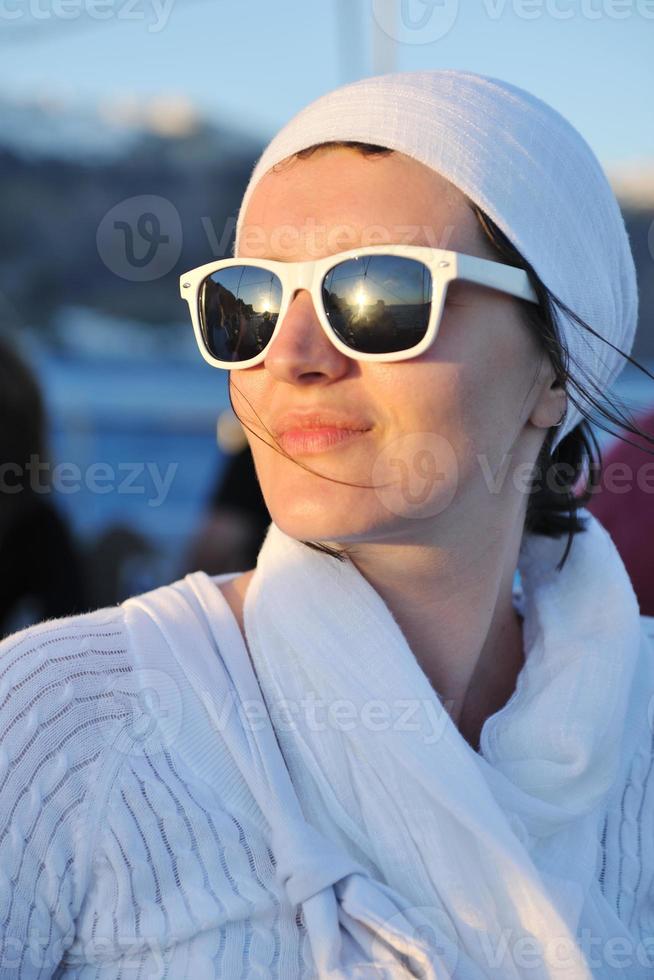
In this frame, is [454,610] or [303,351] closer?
[303,351]

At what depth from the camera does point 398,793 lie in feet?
5.07

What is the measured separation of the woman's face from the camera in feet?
5.03

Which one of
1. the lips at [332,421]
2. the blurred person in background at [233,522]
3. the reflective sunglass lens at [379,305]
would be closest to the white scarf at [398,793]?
the lips at [332,421]

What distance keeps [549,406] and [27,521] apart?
2217 millimetres

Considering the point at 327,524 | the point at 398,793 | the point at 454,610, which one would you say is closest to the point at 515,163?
the point at 327,524

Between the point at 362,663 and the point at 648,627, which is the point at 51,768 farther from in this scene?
the point at 648,627

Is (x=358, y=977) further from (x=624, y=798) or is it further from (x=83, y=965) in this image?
(x=624, y=798)

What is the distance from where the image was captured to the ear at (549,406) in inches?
70.4

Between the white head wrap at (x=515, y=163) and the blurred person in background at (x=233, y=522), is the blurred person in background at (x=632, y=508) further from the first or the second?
the blurred person in background at (x=233, y=522)

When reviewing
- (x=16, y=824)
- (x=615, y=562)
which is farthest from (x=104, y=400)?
(x=16, y=824)

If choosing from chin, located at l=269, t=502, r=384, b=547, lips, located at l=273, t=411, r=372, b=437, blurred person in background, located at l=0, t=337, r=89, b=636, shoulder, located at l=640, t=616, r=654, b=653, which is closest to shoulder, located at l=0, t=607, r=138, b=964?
chin, located at l=269, t=502, r=384, b=547

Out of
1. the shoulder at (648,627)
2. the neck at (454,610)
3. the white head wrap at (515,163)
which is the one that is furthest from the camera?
the shoulder at (648,627)

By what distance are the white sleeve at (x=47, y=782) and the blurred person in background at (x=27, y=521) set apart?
6.43 ft

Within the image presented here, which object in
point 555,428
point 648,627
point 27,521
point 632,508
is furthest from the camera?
point 27,521
